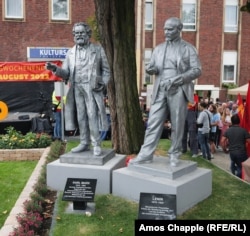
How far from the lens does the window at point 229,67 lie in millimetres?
25609

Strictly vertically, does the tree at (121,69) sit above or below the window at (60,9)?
below

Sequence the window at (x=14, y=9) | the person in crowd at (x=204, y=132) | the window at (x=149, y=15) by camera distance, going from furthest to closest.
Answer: the window at (x=149, y=15), the window at (x=14, y=9), the person in crowd at (x=204, y=132)

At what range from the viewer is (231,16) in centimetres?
2566

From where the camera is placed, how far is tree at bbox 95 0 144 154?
9797 mm

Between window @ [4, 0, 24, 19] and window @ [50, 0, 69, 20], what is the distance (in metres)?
1.70

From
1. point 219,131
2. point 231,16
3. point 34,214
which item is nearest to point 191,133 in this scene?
point 219,131

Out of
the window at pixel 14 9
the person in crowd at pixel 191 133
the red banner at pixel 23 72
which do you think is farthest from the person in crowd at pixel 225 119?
the window at pixel 14 9

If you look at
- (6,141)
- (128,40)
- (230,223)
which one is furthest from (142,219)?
(6,141)

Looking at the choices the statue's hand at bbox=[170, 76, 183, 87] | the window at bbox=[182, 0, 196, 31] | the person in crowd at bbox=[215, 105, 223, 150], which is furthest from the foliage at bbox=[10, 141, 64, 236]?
the window at bbox=[182, 0, 196, 31]

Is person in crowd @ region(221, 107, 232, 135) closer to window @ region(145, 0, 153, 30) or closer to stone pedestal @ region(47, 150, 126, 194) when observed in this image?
stone pedestal @ region(47, 150, 126, 194)

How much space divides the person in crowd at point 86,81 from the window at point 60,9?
1692 centimetres

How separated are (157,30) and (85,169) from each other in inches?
754

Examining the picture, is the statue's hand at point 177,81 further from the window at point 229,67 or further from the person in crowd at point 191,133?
the window at point 229,67

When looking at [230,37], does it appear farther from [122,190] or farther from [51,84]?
[122,190]
